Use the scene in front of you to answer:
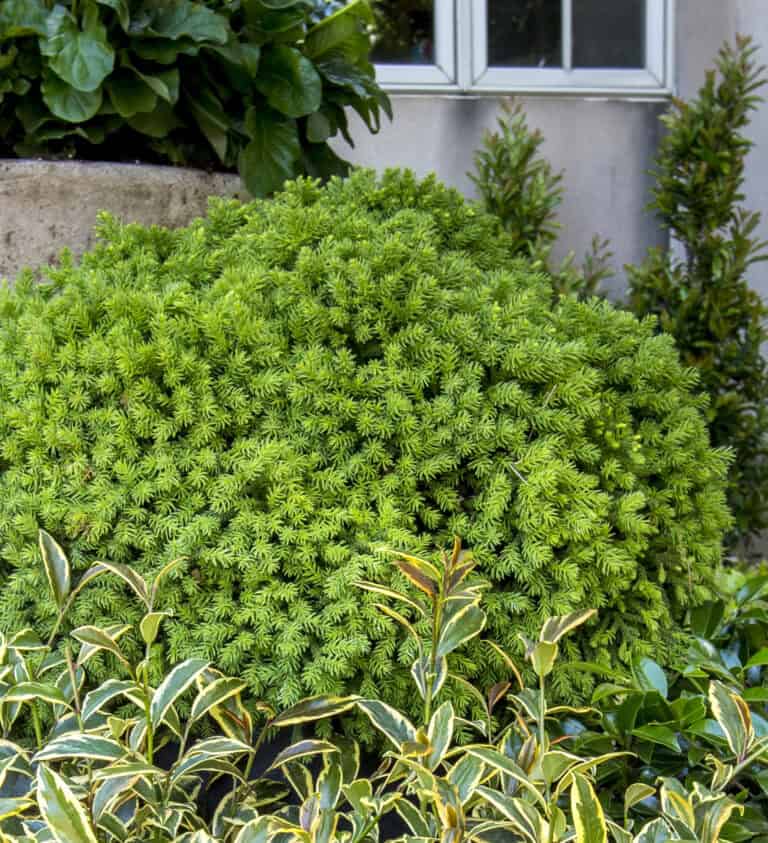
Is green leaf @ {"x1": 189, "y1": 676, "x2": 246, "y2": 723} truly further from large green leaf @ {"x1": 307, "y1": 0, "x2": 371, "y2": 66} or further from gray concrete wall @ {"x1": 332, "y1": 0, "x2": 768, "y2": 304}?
gray concrete wall @ {"x1": 332, "y1": 0, "x2": 768, "y2": 304}

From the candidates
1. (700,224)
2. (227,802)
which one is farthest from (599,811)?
(700,224)

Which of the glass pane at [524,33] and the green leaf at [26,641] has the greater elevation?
the glass pane at [524,33]

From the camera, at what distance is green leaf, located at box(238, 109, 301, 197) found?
6.66ft

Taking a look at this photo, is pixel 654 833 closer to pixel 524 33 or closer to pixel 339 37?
pixel 339 37

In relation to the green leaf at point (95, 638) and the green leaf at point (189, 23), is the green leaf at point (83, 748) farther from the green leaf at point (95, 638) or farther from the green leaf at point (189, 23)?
the green leaf at point (189, 23)

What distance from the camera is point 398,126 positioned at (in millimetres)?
3326

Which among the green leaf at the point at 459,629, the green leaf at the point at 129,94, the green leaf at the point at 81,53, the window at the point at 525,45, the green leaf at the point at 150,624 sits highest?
the window at the point at 525,45

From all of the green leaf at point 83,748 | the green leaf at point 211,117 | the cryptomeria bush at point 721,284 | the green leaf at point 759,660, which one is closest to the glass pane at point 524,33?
the cryptomeria bush at point 721,284

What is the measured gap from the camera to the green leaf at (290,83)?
2.06m

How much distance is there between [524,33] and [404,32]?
1.62 feet

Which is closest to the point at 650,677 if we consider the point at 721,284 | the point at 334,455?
the point at 334,455

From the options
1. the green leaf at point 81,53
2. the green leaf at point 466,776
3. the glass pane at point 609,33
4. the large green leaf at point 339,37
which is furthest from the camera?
the glass pane at point 609,33

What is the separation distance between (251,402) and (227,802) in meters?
0.57

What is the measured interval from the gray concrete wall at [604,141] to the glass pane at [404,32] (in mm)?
222
